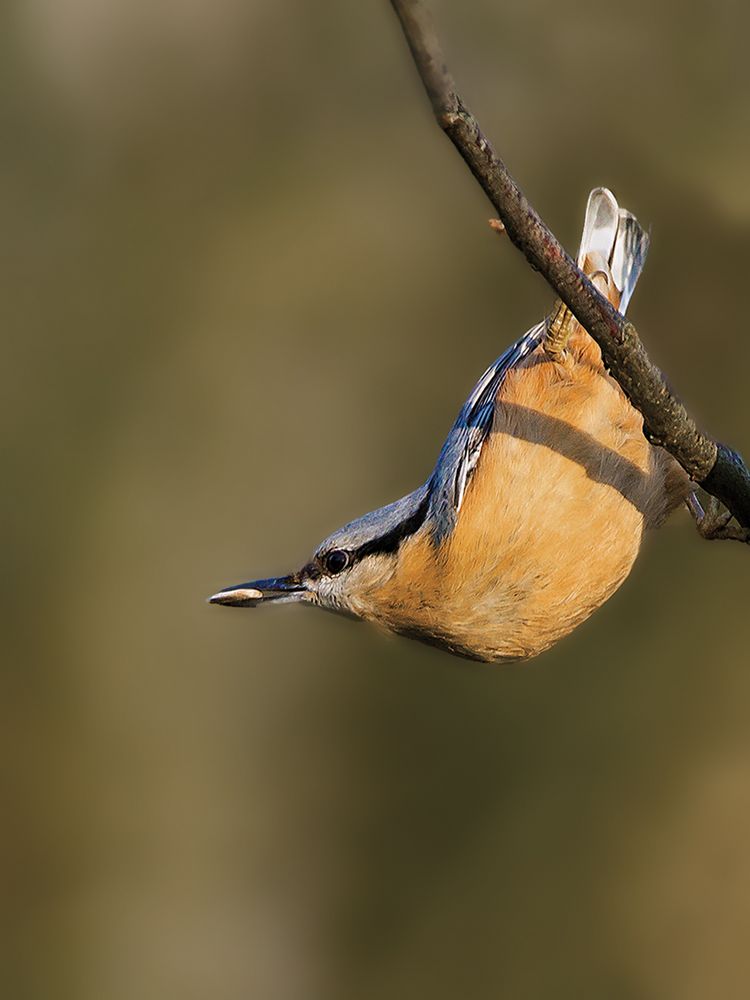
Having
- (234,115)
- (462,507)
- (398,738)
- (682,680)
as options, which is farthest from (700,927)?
(234,115)

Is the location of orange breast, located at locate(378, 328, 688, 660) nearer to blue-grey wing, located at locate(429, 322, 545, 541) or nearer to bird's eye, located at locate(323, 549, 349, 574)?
blue-grey wing, located at locate(429, 322, 545, 541)

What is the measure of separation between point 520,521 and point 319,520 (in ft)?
11.4

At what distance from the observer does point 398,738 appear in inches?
224

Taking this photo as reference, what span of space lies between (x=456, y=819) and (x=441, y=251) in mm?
2863

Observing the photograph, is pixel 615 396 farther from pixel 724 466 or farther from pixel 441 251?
pixel 441 251

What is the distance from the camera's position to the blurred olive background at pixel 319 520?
17.3 ft

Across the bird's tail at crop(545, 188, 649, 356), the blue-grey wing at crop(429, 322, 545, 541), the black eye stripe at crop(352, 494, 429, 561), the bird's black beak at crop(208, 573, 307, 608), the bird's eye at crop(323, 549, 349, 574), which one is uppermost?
the bird's tail at crop(545, 188, 649, 356)

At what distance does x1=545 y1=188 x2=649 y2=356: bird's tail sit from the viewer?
10.7ft

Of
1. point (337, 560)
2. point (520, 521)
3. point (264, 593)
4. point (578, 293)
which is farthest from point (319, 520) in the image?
point (578, 293)

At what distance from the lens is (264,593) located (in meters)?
3.07

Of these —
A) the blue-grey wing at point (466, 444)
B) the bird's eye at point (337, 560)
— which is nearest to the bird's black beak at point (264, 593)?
the bird's eye at point (337, 560)

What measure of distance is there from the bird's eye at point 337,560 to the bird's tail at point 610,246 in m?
1.01

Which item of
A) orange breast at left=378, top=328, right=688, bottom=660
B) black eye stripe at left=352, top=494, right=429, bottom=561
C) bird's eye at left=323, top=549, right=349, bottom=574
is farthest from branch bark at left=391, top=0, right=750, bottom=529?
bird's eye at left=323, top=549, right=349, bottom=574

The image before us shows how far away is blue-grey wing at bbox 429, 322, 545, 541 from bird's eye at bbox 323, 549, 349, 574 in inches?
9.8
